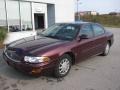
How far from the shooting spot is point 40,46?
485cm

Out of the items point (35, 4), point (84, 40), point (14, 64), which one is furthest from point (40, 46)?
point (35, 4)

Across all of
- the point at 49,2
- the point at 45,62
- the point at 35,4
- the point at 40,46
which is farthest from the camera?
the point at 49,2

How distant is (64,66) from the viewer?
5.09 m

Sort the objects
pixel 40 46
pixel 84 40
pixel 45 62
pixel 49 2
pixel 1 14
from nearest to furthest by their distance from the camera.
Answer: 1. pixel 45 62
2. pixel 40 46
3. pixel 84 40
4. pixel 1 14
5. pixel 49 2

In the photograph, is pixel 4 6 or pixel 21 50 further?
pixel 4 6

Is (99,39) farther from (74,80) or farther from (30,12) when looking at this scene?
(30,12)

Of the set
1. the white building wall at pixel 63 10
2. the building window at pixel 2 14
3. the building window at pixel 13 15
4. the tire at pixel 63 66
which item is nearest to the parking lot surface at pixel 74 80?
the tire at pixel 63 66

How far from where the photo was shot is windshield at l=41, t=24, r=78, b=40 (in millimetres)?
5648

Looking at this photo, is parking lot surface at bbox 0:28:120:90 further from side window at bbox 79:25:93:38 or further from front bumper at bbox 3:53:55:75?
side window at bbox 79:25:93:38

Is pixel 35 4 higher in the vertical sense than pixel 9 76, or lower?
higher

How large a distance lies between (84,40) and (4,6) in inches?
309

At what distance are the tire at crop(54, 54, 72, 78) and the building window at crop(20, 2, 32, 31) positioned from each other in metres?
8.59

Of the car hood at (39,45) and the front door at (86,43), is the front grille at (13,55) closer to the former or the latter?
the car hood at (39,45)

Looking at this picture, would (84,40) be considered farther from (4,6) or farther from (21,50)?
(4,6)
